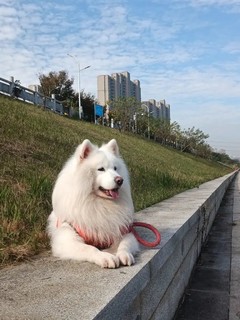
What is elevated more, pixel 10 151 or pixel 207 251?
pixel 10 151

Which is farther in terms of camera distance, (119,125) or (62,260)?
(119,125)

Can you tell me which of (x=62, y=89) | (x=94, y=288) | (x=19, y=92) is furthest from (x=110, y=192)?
(x=62, y=89)

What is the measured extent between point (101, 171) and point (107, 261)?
0.69m

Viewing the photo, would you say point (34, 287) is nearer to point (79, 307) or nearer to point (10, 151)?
point (79, 307)

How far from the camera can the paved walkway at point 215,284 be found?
11.3 feet

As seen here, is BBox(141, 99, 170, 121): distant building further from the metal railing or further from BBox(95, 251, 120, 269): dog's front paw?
BBox(95, 251, 120, 269): dog's front paw

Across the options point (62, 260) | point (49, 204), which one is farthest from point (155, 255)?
point (49, 204)

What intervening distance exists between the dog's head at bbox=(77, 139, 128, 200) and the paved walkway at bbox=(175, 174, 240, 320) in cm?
136

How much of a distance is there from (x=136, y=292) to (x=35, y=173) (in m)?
3.62

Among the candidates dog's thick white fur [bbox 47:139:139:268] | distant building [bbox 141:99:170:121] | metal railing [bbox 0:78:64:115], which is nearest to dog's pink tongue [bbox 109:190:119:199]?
dog's thick white fur [bbox 47:139:139:268]

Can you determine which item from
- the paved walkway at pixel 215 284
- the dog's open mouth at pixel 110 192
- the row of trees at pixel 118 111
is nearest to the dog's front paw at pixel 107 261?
the dog's open mouth at pixel 110 192

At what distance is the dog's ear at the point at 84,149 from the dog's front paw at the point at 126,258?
0.77 m

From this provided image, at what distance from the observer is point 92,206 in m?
2.85

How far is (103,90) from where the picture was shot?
2709 inches
